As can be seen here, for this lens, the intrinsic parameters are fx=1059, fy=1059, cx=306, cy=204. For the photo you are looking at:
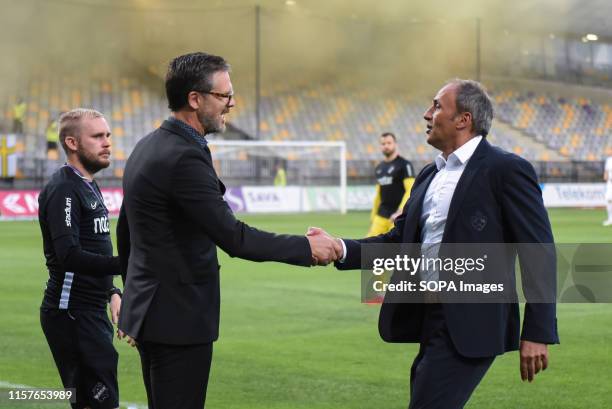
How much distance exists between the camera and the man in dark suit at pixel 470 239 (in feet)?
13.9

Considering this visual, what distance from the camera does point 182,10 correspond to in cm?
5038

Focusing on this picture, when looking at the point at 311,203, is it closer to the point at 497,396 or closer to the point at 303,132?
the point at 303,132

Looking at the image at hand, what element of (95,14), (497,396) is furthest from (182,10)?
(497,396)

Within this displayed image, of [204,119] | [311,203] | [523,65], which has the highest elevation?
[523,65]

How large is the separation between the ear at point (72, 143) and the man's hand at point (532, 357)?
8.45ft

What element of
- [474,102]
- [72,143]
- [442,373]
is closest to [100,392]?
[72,143]

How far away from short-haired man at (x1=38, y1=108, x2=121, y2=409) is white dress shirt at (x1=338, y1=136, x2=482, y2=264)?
165 centimetres

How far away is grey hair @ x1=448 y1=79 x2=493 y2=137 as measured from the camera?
4.49 meters

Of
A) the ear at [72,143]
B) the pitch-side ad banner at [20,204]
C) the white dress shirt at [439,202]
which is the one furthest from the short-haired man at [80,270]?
the pitch-side ad banner at [20,204]

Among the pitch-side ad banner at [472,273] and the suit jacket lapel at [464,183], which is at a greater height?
the suit jacket lapel at [464,183]

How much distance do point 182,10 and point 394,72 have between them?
1191cm

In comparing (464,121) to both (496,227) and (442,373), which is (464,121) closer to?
(496,227)

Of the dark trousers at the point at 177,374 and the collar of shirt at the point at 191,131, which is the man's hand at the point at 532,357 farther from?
→ the collar of shirt at the point at 191,131

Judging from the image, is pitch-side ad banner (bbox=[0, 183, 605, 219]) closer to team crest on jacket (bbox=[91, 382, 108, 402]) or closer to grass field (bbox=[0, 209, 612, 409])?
grass field (bbox=[0, 209, 612, 409])
